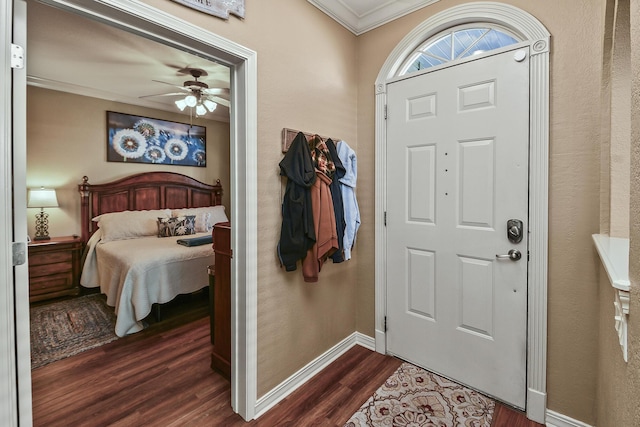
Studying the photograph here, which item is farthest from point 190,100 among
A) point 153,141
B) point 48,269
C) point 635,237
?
point 635,237

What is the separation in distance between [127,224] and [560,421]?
4.59 m

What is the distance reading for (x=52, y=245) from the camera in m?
3.57

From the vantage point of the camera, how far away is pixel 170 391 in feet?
6.57

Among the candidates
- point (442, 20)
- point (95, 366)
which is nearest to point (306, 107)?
point (442, 20)

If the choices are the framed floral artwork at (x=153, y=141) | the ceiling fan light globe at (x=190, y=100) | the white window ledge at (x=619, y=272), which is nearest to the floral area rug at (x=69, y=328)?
the framed floral artwork at (x=153, y=141)

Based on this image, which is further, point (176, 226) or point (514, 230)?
point (176, 226)

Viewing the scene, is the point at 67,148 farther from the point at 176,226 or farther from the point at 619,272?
the point at 619,272

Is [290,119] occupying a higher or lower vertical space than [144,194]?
higher

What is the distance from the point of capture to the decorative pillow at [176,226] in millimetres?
4033

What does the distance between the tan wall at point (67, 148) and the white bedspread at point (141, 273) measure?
2.61 feet

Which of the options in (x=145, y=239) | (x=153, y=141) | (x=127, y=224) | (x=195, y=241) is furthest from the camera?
(x=153, y=141)

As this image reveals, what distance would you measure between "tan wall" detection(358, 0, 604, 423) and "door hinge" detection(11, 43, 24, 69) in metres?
2.41

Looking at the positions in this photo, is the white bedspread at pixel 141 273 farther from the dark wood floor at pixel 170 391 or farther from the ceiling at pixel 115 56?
the ceiling at pixel 115 56

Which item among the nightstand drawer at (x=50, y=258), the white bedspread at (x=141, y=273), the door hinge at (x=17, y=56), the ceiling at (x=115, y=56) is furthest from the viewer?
the nightstand drawer at (x=50, y=258)
